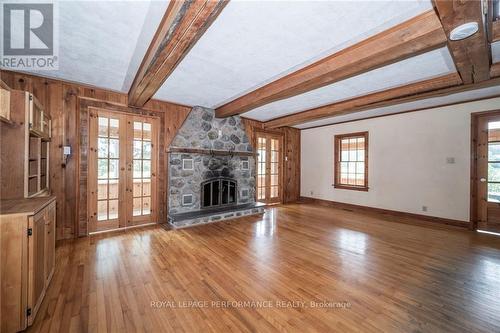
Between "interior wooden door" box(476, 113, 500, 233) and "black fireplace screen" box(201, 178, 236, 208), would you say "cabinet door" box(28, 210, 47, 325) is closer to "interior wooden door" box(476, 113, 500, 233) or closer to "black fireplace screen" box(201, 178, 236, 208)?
"black fireplace screen" box(201, 178, 236, 208)

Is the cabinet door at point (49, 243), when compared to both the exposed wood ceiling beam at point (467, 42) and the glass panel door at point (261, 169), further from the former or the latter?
the glass panel door at point (261, 169)

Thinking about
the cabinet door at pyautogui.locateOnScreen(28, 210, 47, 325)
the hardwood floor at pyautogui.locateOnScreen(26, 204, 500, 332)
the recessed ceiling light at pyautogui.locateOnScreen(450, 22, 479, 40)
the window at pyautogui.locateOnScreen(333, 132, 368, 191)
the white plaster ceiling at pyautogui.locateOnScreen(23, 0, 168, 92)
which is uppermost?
the white plaster ceiling at pyautogui.locateOnScreen(23, 0, 168, 92)

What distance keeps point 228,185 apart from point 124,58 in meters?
3.53

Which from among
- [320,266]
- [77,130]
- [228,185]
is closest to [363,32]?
[320,266]

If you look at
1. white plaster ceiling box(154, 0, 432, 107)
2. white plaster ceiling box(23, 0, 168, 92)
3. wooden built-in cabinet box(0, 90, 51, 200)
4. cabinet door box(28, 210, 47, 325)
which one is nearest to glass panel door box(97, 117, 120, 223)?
white plaster ceiling box(23, 0, 168, 92)

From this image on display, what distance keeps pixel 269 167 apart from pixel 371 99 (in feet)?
11.5

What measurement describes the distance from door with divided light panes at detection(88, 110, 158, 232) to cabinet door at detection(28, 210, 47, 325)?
2.09m

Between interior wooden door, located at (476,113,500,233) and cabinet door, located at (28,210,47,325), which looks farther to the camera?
interior wooden door, located at (476,113,500,233)

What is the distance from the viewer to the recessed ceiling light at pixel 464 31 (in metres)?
1.69

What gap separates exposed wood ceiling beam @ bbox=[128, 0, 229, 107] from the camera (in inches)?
62.8

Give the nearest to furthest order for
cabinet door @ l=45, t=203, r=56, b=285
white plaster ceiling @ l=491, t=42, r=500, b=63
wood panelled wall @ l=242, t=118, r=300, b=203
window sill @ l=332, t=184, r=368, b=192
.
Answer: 1. cabinet door @ l=45, t=203, r=56, b=285
2. white plaster ceiling @ l=491, t=42, r=500, b=63
3. window sill @ l=332, t=184, r=368, b=192
4. wood panelled wall @ l=242, t=118, r=300, b=203

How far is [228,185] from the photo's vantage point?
5.43 metres

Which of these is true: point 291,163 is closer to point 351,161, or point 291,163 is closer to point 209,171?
point 351,161

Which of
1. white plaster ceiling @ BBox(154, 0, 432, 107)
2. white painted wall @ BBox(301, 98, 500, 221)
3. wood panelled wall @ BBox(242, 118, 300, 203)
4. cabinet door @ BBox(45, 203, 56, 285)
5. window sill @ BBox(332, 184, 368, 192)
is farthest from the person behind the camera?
wood panelled wall @ BBox(242, 118, 300, 203)
